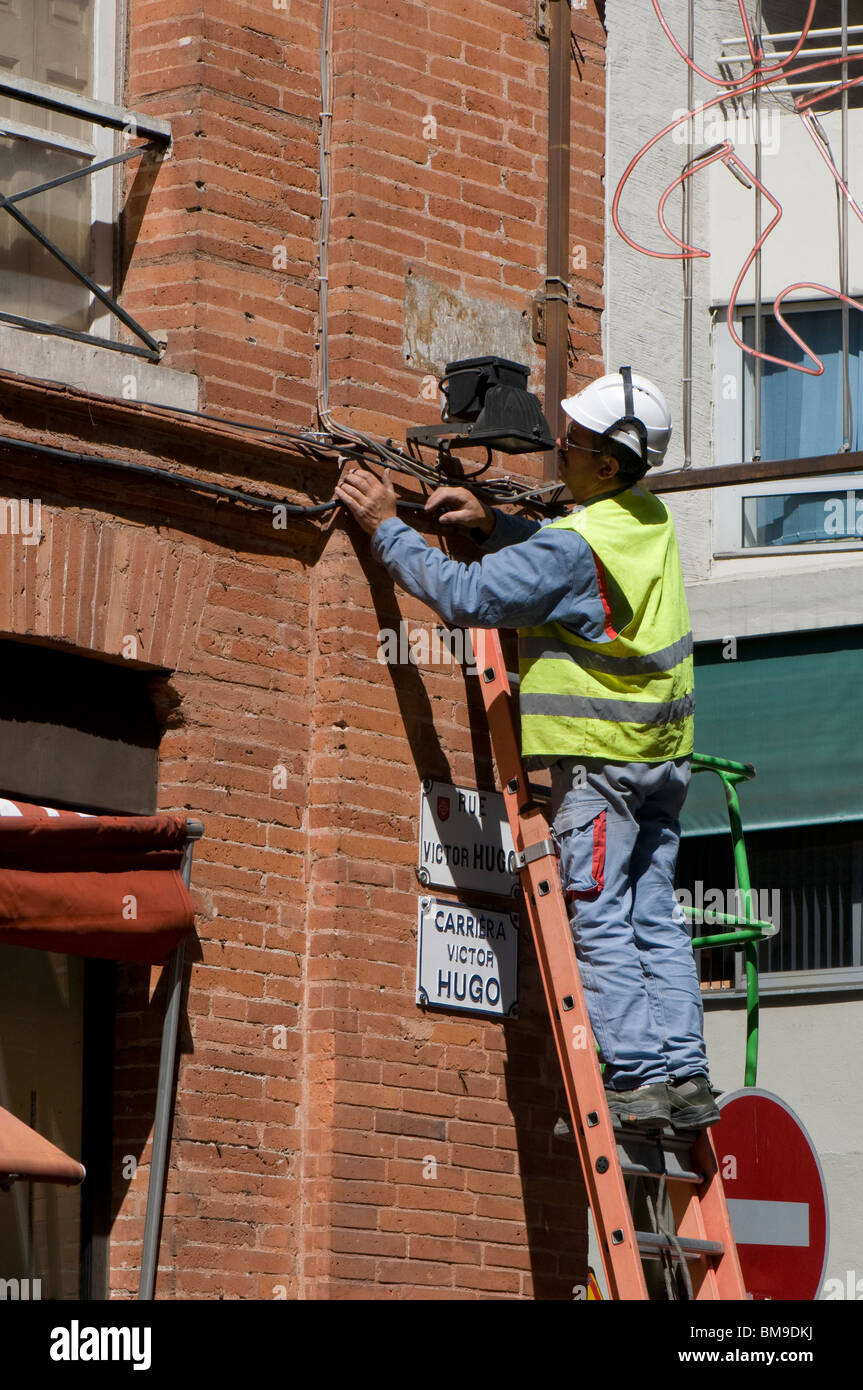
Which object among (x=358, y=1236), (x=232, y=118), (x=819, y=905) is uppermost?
(x=232, y=118)

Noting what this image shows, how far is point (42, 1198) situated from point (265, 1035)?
85 cm

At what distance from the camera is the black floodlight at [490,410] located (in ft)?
24.4

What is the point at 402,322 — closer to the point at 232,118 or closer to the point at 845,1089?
the point at 232,118

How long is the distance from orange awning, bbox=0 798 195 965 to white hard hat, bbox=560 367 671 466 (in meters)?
1.79

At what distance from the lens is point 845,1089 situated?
1608cm

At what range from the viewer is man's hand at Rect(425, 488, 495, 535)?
7.24 m

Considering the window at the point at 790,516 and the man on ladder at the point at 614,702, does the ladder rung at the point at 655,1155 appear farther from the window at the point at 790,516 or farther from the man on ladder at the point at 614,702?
the window at the point at 790,516

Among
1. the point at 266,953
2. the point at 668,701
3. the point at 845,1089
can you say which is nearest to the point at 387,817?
the point at 266,953

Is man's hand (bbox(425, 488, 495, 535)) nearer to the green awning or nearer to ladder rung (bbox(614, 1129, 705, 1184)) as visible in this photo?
ladder rung (bbox(614, 1129, 705, 1184))

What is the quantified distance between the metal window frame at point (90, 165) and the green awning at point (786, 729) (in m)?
9.43

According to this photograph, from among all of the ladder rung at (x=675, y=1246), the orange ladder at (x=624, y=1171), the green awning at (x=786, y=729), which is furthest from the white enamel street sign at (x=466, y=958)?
the green awning at (x=786, y=729)

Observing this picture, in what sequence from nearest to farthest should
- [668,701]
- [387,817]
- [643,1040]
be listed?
[643,1040] < [668,701] < [387,817]

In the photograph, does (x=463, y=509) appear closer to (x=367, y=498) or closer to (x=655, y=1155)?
(x=367, y=498)

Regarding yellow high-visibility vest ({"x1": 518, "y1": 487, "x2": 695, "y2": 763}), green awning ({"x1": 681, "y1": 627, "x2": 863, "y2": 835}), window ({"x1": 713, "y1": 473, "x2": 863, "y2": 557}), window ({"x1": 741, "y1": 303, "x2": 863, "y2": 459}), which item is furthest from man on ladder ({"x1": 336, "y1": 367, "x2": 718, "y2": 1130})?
window ({"x1": 741, "y1": 303, "x2": 863, "y2": 459})
